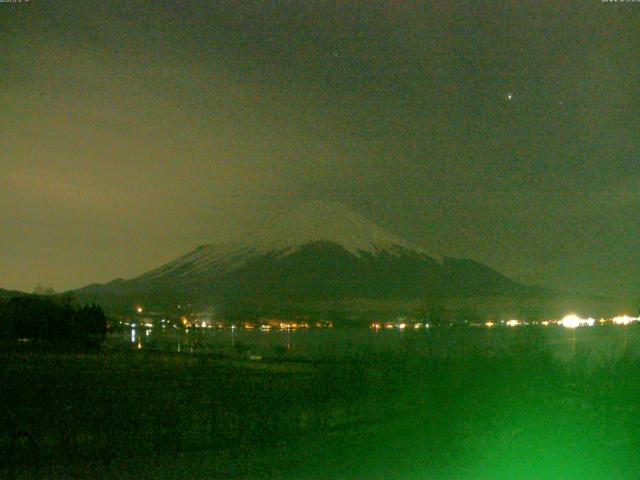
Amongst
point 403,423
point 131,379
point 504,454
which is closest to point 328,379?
point 403,423

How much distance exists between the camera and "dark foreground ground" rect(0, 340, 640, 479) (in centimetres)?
1257

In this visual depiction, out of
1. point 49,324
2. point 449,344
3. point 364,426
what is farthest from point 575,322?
point 364,426

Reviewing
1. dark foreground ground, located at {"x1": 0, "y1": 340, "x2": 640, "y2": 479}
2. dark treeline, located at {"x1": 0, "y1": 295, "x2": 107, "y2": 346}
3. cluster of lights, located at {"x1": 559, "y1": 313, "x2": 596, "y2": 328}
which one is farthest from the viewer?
cluster of lights, located at {"x1": 559, "y1": 313, "x2": 596, "y2": 328}

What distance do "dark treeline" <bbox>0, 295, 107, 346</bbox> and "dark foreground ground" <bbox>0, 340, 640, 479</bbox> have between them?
117 ft

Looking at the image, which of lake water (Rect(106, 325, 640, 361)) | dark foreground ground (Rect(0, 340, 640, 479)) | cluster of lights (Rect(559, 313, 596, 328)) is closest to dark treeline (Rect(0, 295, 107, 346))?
lake water (Rect(106, 325, 640, 361))

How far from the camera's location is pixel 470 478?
11.9 metres

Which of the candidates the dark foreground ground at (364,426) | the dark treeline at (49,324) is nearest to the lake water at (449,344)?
the dark treeline at (49,324)

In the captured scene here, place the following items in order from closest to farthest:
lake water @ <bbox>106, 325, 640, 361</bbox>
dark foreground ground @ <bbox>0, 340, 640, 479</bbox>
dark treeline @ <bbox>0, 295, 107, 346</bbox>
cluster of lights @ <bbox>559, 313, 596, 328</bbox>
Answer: dark foreground ground @ <bbox>0, 340, 640, 479</bbox>
lake water @ <bbox>106, 325, 640, 361</bbox>
dark treeline @ <bbox>0, 295, 107, 346</bbox>
cluster of lights @ <bbox>559, 313, 596, 328</bbox>

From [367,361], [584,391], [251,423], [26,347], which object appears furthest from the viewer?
[26,347]

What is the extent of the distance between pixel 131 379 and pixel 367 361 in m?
8.88

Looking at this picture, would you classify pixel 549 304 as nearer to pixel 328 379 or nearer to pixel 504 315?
pixel 504 315

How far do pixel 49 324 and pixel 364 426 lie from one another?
48.0 meters

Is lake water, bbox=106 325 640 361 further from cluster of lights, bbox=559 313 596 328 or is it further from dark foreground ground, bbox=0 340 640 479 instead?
cluster of lights, bbox=559 313 596 328

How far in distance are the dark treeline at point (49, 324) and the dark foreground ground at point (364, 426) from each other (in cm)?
3581
